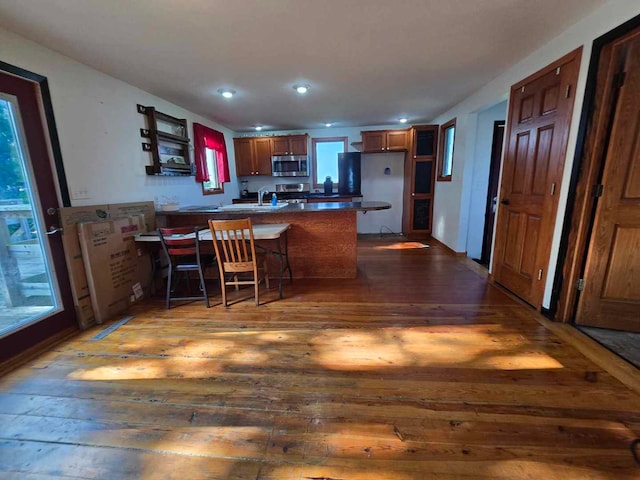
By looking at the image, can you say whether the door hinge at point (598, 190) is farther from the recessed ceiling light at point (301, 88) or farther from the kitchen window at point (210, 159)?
the kitchen window at point (210, 159)

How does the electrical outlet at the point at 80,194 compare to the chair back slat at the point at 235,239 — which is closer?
the electrical outlet at the point at 80,194

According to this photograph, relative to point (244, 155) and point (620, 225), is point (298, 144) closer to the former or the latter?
point (244, 155)

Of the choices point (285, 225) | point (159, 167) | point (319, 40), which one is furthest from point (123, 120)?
point (319, 40)

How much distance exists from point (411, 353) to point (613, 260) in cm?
176

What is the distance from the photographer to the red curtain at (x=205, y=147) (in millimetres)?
4270

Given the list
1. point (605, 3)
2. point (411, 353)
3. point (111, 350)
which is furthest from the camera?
point (111, 350)

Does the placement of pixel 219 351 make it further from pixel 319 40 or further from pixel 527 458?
pixel 319 40

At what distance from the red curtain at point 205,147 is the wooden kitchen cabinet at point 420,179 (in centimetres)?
374

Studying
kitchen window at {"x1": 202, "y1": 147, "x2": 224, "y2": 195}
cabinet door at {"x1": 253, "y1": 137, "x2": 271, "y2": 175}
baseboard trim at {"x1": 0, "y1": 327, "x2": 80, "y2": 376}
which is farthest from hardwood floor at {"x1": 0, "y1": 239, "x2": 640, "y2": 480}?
cabinet door at {"x1": 253, "y1": 137, "x2": 271, "y2": 175}

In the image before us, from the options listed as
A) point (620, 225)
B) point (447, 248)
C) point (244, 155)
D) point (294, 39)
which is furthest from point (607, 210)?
point (244, 155)

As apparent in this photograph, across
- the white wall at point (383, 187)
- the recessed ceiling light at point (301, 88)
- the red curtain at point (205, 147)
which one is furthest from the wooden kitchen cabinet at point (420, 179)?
the red curtain at point (205, 147)

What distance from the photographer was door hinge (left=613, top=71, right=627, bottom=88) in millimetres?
1836

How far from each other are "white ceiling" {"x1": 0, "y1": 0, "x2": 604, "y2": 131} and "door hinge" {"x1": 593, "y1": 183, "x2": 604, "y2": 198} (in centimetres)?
124

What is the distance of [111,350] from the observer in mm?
2061
